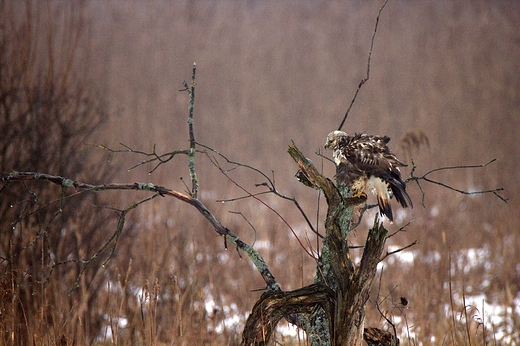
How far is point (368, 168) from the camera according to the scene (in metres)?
1.71

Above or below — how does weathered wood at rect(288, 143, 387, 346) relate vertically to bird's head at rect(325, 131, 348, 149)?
below

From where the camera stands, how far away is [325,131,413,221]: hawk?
1716 mm

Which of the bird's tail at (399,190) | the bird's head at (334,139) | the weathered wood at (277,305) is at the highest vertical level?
the bird's head at (334,139)

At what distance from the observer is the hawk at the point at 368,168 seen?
1.72 metres

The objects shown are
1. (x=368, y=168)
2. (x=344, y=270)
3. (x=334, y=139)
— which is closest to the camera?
(x=344, y=270)

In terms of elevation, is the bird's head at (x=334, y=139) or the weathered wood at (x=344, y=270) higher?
the bird's head at (x=334, y=139)

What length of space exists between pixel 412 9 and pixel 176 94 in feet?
27.9

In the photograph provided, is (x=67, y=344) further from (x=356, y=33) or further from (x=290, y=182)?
(x=356, y=33)

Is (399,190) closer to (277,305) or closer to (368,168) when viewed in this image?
(368,168)

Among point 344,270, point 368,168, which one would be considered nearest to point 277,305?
point 344,270

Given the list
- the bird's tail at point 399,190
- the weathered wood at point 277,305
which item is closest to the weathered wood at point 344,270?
the weathered wood at point 277,305

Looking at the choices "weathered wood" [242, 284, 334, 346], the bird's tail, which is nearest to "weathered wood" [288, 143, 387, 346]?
"weathered wood" [242, 284, 334, 346]

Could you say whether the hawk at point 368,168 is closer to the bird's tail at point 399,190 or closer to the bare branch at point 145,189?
the bird's tail at point 399,190

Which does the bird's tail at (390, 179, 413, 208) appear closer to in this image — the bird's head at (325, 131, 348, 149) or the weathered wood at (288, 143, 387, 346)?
the weathered wood at (288, 143, 387, 346)
